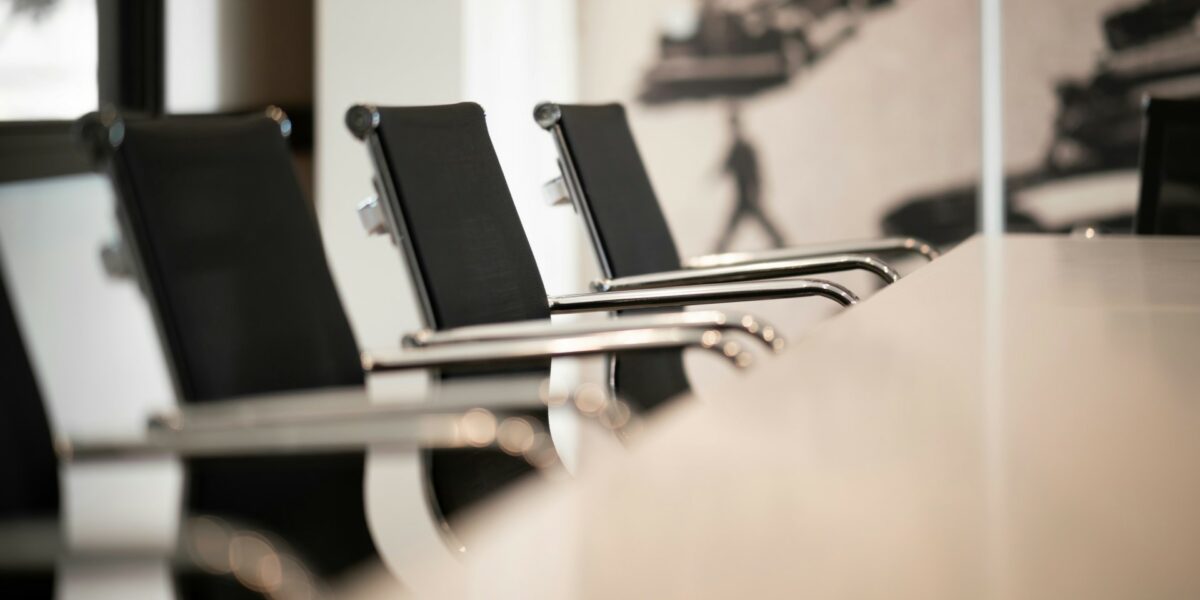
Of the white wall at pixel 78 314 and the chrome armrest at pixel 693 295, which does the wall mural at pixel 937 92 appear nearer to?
the white wall at pixel 78 314

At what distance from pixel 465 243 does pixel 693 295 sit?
1.03 feet

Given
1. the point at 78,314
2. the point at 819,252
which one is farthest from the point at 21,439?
the point at 78,314

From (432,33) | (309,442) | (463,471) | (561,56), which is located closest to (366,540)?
(463,471)

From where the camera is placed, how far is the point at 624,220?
7.82 feet

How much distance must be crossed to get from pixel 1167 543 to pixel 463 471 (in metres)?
1.17

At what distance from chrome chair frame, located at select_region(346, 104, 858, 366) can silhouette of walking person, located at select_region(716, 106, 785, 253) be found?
2.84 m

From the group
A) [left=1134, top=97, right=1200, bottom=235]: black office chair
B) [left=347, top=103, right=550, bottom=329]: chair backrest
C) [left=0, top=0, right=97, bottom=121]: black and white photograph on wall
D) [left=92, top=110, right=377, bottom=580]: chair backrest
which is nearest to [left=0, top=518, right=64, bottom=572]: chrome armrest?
[left=92, top=110, right=377, bottom=580]: chair backrest

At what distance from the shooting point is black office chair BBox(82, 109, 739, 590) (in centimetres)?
123

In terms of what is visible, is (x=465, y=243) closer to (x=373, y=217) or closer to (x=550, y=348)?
(x=373, y=217)

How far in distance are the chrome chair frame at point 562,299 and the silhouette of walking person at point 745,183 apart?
284 cm

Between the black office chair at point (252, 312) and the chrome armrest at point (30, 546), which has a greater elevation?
the black office chair at point (252, 312)

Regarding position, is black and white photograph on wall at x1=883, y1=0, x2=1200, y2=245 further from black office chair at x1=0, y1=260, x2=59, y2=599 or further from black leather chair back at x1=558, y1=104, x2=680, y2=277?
black office chair at x1=0, y1=260, x2=59, y2=599

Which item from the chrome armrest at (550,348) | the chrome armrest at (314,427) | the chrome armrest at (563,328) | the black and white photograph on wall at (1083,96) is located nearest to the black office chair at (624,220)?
the chrome armrest at (563,328)

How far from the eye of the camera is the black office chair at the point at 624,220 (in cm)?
222
